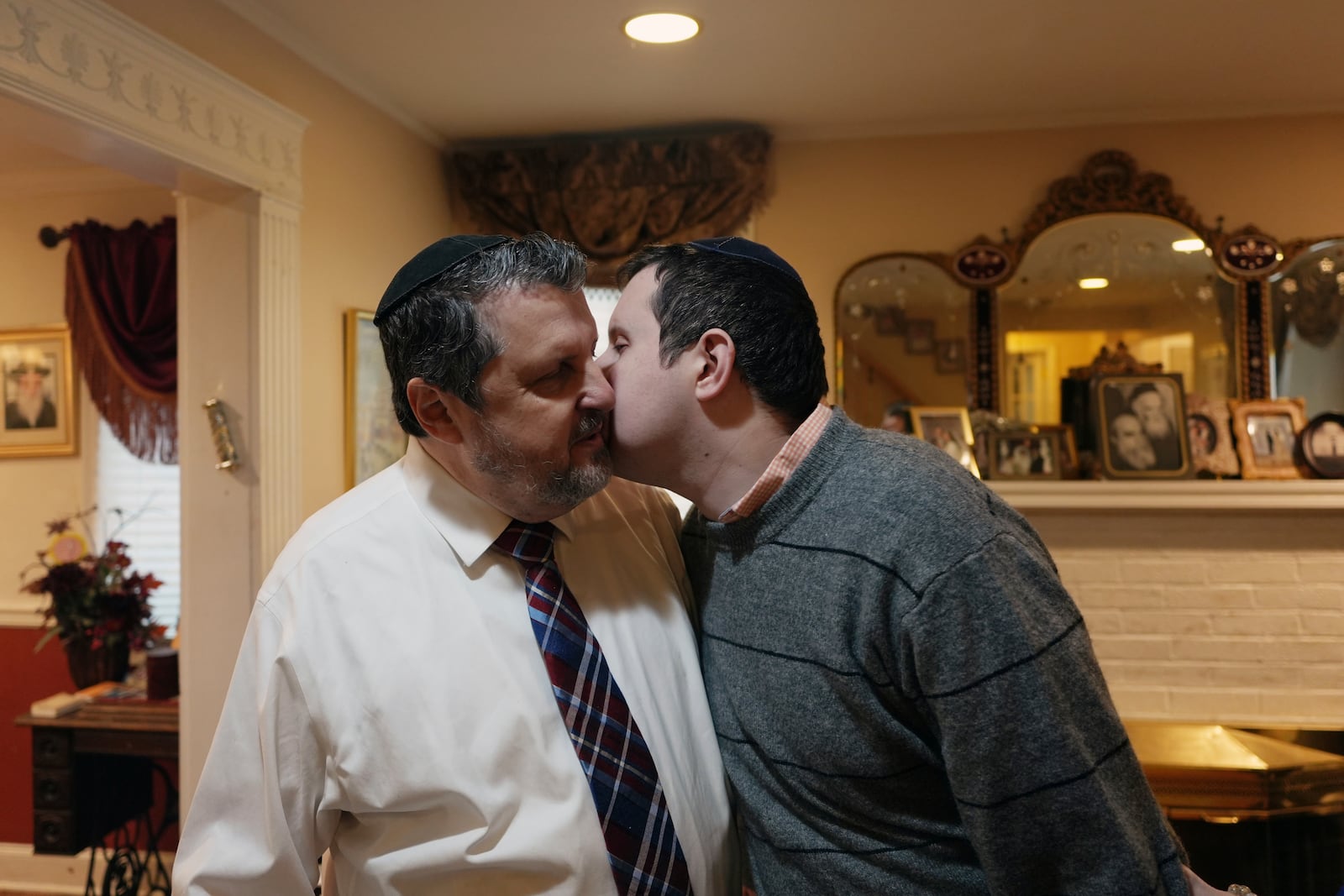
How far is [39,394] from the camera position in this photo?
391 cm

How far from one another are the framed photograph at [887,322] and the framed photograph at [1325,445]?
57.9 inches

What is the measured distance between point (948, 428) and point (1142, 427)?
691 millimetres

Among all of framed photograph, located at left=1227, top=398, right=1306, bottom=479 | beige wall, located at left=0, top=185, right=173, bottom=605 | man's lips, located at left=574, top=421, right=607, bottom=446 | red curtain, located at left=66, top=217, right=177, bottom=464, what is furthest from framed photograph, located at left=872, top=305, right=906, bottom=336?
beige wall, located at left=0, top=185, right=173, bottom=605

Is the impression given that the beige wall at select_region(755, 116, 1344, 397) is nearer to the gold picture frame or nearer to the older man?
the gold picture frame

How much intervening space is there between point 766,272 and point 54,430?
379cm

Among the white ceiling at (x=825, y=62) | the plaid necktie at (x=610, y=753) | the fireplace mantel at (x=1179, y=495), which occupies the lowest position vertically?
the plaid necktie at (x=610, y=753)

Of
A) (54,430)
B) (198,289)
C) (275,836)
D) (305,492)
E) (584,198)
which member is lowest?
(275,836)

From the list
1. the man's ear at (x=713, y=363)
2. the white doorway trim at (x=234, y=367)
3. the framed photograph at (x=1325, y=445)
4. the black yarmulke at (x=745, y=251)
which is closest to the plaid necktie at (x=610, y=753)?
the man's ear at (x=713, y=363)

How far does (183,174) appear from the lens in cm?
236

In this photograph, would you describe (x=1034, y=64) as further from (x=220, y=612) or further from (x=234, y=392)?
(x=220, y=612)

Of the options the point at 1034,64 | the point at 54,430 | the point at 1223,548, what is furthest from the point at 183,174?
the point at 1223,548

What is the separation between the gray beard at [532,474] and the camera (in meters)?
1.19

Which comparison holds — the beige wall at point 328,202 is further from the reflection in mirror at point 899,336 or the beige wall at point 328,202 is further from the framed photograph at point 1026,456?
the framed photograph at point 1026,456

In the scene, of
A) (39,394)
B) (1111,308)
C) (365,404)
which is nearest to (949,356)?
(1111,308)
